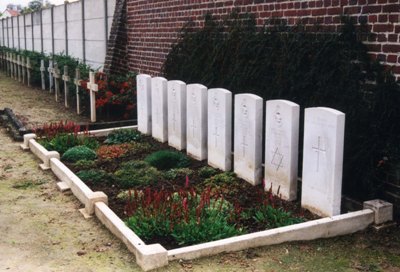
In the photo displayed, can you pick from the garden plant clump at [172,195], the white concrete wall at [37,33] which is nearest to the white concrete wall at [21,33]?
the white concrete wall at [37,33]

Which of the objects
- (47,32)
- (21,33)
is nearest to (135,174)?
(47,32)

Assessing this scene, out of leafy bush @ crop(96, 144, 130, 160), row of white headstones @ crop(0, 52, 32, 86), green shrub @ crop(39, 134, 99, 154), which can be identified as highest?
row of white headstones @ crop(0, 52, 32, 86)

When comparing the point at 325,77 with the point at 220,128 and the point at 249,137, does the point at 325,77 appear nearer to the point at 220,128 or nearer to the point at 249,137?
the point at 249,137

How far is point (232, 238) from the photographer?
4.54m

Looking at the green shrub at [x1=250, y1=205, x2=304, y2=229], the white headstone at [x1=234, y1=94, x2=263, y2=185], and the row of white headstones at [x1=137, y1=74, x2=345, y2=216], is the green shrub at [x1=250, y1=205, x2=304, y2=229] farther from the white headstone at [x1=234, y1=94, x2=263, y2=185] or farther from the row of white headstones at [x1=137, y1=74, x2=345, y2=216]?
the white headstone at [x1=234, y1=94, x2=263, y2=185]

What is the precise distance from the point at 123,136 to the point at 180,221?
4.43 m

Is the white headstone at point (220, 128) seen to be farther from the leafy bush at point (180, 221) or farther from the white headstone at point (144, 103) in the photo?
the white headstone at point (144, 103)

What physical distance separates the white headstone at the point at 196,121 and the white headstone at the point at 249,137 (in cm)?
91

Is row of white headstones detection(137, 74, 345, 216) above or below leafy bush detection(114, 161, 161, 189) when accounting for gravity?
above

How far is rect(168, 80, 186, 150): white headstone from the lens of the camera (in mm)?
7867

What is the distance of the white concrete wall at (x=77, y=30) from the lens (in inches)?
578

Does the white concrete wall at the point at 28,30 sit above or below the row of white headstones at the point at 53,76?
above

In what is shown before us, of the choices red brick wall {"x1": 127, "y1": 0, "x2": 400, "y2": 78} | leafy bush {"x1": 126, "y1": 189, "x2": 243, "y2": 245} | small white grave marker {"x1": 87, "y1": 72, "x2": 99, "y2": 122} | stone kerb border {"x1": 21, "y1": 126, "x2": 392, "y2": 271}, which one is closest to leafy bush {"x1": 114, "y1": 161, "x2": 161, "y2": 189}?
stone kerb border {"x1": 21, "y1": 126, "x2": 392, "y2": 271}

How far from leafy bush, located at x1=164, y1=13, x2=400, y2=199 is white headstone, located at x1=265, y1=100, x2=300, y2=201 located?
22.0 inches
